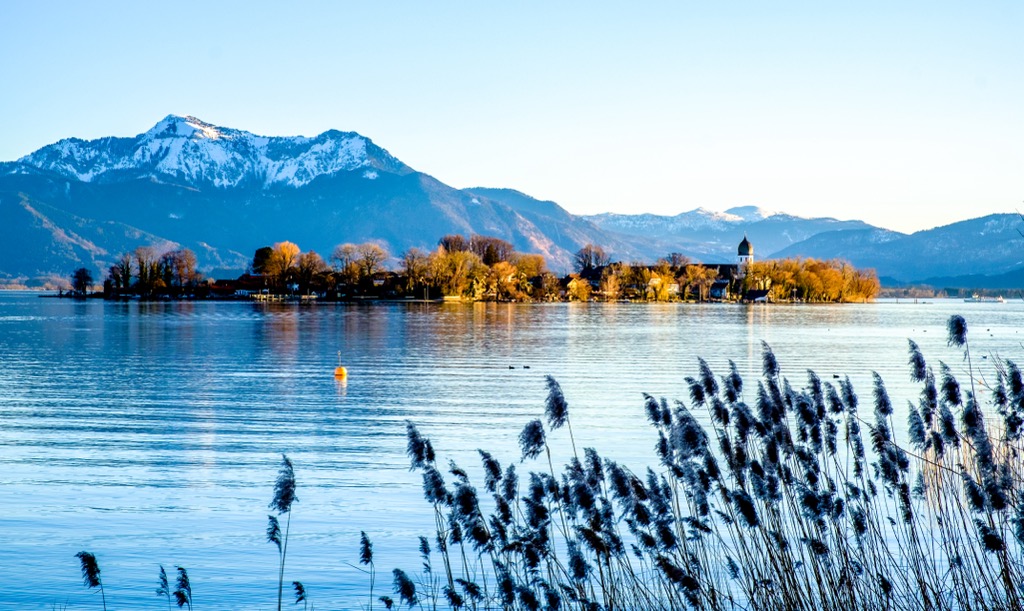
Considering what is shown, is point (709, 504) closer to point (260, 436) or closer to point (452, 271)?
point (260, 436)

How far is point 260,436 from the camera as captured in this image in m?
25.1

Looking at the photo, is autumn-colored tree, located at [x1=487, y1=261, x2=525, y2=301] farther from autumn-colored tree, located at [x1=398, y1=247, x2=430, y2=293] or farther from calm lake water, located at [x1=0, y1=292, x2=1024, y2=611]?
calm lake water, located at [x1=0, y1=292, x2=1024, y2=611]

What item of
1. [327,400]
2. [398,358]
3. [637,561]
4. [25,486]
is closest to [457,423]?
[327,400]

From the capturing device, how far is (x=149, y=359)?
50812mm

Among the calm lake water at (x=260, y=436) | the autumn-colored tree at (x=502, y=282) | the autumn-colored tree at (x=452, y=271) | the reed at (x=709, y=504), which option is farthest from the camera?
the autumn-colored tree at (x=502, y=282)

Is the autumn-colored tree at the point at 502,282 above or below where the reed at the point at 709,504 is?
above

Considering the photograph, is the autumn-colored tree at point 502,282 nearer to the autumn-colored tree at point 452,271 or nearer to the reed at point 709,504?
the autumn-colored tree at point 452,271

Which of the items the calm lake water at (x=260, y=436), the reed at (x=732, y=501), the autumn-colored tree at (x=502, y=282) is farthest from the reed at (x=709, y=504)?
the autumn-colored tree at (x=502, y=282)

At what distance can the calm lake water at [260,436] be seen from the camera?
45.8 ft

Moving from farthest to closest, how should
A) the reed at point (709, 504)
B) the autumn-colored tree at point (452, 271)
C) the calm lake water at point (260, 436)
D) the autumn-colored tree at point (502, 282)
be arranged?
the autumn-colored tree at point (502, 282)
the autumn-colored tree at point (452, 271)
the calm lake water at point (260, 436)
the reed at point (709, 504)

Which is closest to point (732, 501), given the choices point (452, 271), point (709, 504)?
point (709, 504)

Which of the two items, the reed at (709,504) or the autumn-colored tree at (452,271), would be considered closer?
the reed at (709,504)

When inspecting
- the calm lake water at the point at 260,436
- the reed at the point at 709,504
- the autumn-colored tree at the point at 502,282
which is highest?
the autumn-colored tree at the point at 502,282

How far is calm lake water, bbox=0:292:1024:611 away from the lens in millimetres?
13969
